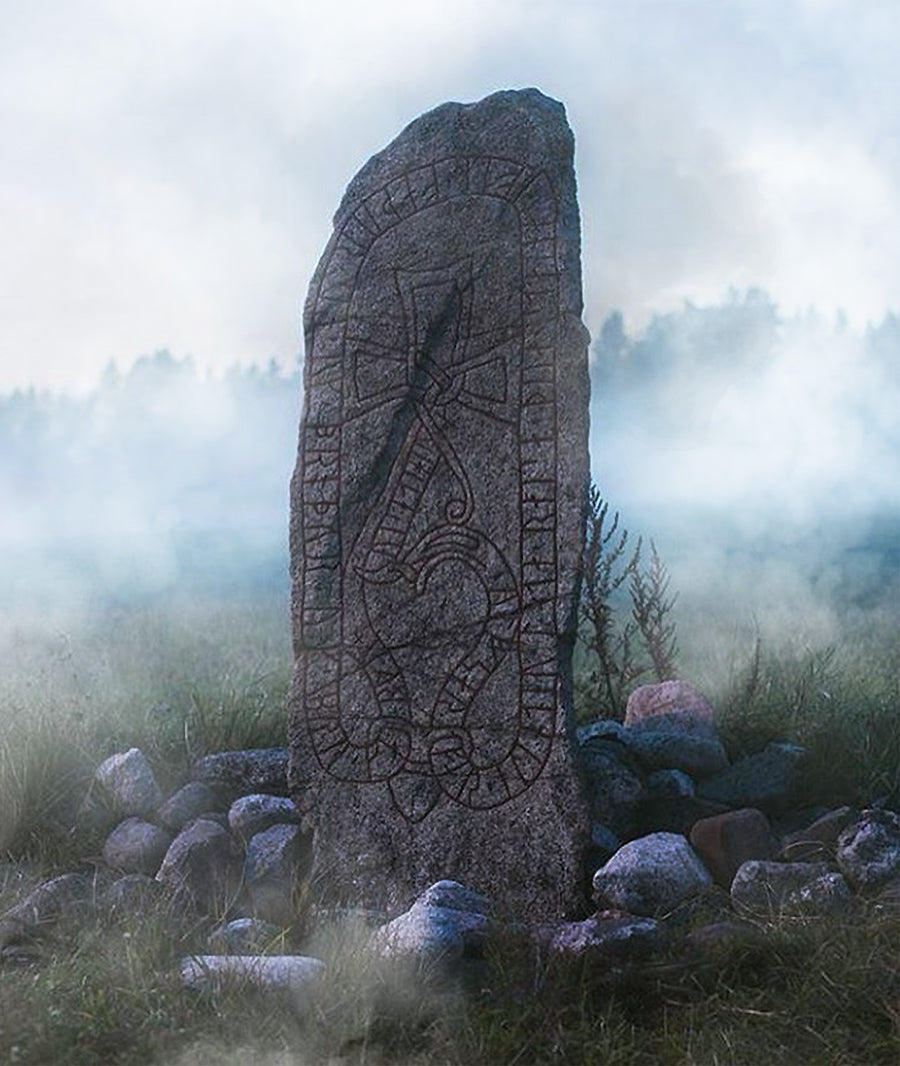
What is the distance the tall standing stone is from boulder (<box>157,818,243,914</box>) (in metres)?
0.30

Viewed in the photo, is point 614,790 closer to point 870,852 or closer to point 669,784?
point 669,784

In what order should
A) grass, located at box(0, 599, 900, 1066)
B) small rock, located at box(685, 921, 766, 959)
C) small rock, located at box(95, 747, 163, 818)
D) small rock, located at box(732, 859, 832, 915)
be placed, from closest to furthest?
1. grass, located at box(0, 599, 900, 1066)
2. small rock, located at box(685, 921, 766, 959)
3. small rock, located at box(732, 859, 832, 915)
4. small rock, located at box(95, 747, 163, 818)

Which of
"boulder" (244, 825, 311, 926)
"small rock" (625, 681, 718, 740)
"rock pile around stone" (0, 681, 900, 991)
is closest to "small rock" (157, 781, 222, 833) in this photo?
"rock pile around stone" (0, 681, 900, 991)

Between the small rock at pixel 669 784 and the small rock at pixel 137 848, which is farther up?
the small rock at pixel 669 784

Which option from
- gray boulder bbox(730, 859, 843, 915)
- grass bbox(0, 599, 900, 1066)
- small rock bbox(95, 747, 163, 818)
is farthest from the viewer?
small rock bbox(95, 747, 163, 818)

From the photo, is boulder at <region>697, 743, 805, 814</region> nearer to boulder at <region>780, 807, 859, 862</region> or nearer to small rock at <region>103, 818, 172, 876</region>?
boulder at <region>780, 807, 859, 862</region>

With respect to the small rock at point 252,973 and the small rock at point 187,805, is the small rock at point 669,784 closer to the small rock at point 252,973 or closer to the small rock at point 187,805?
the small rock at point 187,805

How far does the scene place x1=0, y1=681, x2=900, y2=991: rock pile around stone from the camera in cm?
438

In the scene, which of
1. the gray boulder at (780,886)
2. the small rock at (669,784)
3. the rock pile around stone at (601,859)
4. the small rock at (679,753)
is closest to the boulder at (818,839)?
the rock pile around stone at (601,859)

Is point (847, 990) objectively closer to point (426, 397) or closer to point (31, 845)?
point (426, 397)

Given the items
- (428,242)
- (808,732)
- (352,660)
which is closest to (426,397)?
(428,242)

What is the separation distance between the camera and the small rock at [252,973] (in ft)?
13.2

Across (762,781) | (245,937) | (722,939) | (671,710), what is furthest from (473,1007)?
(671,710)

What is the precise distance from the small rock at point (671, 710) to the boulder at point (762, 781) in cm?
32
